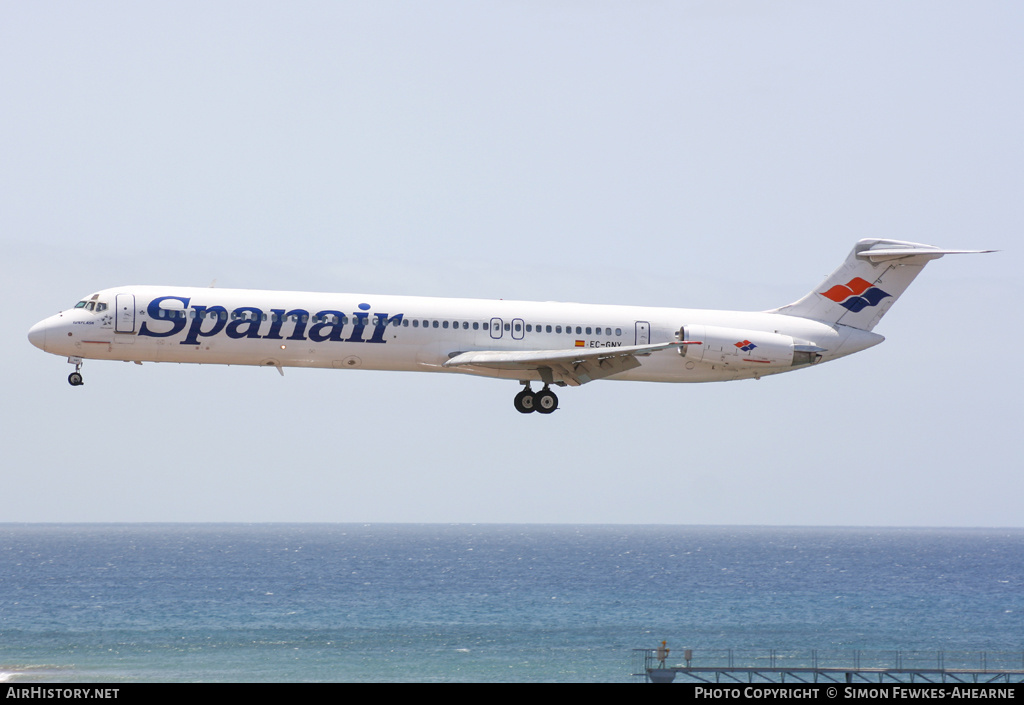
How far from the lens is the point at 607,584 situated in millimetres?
145125

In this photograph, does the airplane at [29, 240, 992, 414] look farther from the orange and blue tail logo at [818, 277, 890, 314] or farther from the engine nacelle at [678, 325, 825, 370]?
the orange and blue tail logo at [818, 277, 890, 314]

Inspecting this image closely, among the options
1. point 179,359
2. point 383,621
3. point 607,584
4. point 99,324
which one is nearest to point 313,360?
point 179,359

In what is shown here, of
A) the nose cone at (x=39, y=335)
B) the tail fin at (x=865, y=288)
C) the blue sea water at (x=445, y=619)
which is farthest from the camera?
the blue sea water at (x=445, y=619)

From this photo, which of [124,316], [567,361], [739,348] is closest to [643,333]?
[739,348]

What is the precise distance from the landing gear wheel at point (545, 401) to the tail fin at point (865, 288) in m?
9.27

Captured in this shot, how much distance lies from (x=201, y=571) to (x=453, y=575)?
114 ft

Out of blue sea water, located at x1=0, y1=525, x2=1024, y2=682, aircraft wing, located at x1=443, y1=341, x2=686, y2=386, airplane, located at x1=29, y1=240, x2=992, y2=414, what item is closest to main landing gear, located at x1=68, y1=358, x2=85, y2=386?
airplane, located at x1=29, y1=240, x2=992, y2=414

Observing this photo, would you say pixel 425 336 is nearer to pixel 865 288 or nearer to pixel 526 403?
pixel 526 403

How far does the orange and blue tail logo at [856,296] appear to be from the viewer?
4412cm

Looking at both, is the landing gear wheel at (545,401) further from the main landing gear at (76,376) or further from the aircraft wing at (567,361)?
the main landing gear at (76,376)

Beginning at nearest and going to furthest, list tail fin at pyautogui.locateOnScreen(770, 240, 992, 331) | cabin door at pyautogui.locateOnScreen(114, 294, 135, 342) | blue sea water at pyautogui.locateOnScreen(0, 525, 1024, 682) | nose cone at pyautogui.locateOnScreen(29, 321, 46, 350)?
cabin door at pyautogui.locateOnScreen(114, 294, 135, 342) → nose cone at pyautogui.locateOnScreen(29, 321, 46, 350) → tail fin at pyautogui.locateOnScreen(770, 240, 992, 331) → blue sea water at pyautogui.locateOnScreen(0, 525, 1024, 682)

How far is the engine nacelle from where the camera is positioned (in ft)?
132

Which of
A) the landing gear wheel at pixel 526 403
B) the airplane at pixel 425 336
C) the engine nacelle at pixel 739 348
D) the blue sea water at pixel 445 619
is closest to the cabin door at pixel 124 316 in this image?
the airplane at pixel 425 336
